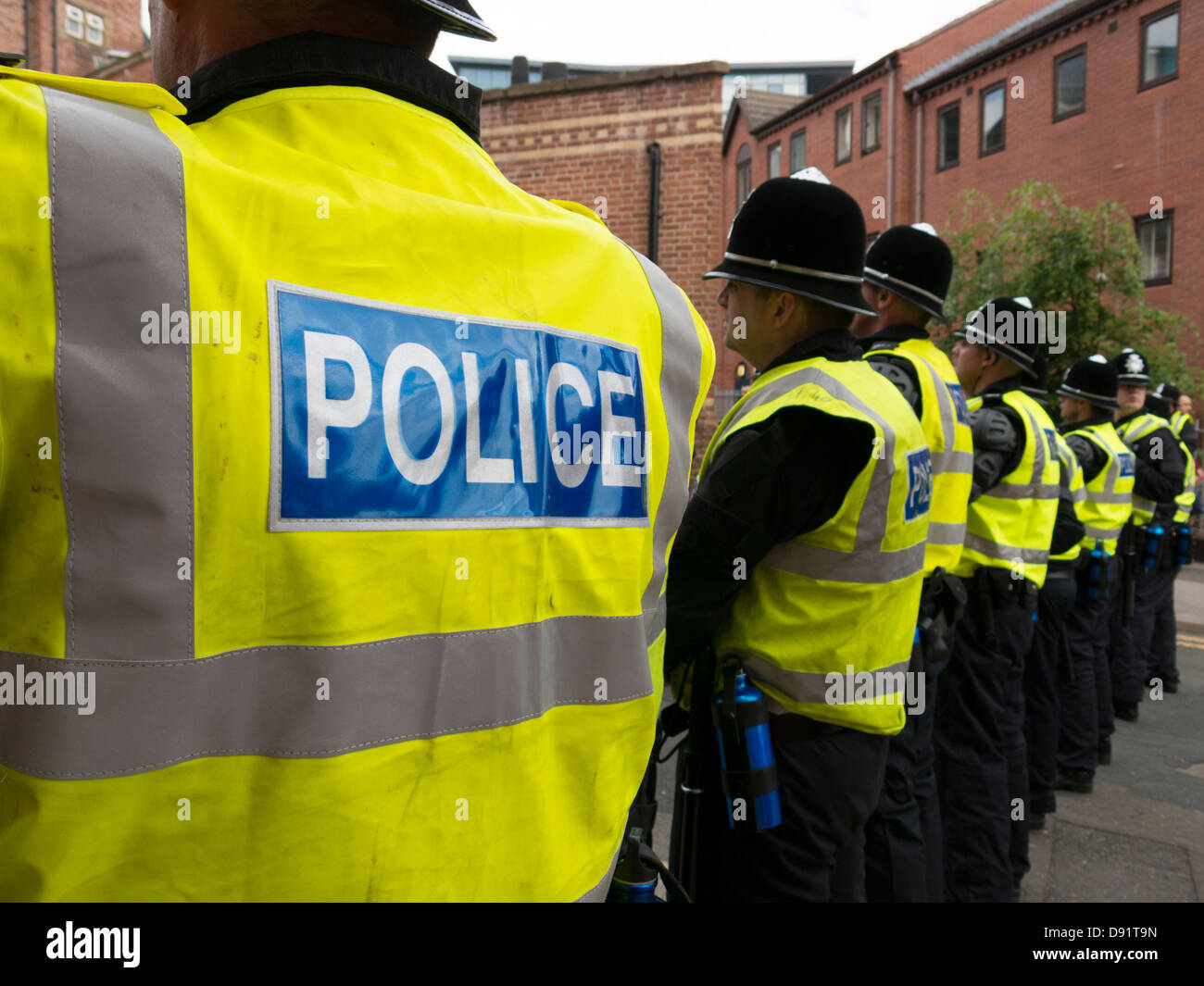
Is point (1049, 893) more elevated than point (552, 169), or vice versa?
point (552, 169)

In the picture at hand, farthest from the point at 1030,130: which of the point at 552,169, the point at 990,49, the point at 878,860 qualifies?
the point at 878,860

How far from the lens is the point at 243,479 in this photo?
0.86 meters

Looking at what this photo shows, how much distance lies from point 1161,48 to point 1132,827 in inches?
728

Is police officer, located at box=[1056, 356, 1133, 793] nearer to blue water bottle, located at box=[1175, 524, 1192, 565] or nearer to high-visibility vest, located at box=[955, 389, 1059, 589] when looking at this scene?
high-visibility vest, located at box=[955, 389, 1059, 589]

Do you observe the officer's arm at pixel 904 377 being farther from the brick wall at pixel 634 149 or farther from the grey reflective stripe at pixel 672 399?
the brick wall at pixel 634 149

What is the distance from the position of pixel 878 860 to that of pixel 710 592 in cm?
122

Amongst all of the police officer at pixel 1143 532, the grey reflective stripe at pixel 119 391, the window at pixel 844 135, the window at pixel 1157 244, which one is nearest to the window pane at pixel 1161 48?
the window at pixel 1157 244

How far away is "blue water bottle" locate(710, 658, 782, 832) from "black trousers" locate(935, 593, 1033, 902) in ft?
6.24

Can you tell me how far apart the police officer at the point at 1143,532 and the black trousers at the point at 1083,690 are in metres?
1.09

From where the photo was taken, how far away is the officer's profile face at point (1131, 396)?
24.4 feet

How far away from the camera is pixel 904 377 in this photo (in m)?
3.27

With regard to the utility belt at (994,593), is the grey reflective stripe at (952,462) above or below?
above

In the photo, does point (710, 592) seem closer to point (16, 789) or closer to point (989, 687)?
point (16, 789)

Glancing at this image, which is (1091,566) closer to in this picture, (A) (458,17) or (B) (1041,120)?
(A) (458,17)
